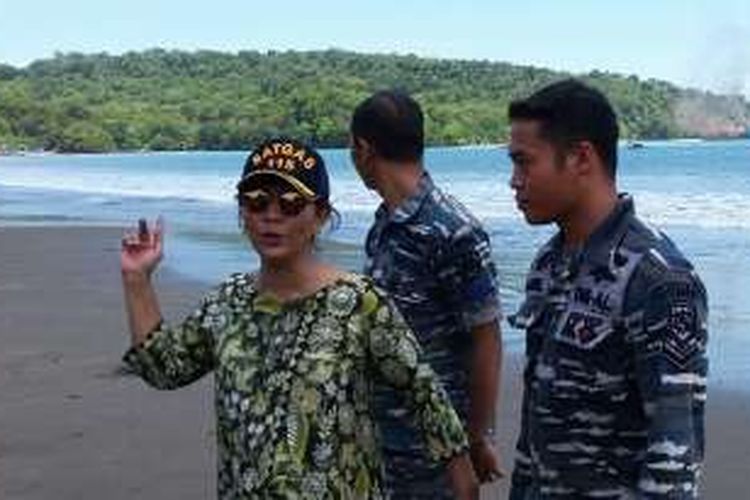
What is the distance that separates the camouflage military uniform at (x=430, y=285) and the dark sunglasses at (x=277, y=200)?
0.74m

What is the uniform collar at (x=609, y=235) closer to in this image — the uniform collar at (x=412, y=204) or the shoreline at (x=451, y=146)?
the uniform collar at (x=412, y=204)

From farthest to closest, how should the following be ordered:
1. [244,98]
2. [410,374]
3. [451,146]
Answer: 1. [451,146]
2. [244,98]
3. [410,374]

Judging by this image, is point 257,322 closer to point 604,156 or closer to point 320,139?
point 604,156

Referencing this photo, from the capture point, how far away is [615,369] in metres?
2.63

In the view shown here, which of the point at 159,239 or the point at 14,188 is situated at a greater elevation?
the point at 159,239

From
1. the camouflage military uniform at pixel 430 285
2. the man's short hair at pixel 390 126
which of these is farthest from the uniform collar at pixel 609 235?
the man's short hair at pixel 390 126

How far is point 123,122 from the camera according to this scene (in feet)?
484

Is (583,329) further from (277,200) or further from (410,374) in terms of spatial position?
(277,200)

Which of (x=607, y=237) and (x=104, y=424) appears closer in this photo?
(x=607, y=237)

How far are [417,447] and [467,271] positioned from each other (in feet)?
1.60

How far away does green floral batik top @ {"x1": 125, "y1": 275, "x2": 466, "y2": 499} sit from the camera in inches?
115

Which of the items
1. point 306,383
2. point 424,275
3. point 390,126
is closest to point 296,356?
point 306,383

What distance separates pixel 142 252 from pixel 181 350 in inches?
11.5

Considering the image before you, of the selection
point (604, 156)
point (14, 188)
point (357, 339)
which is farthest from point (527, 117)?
point (14, 188)
